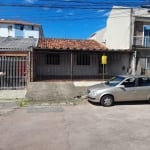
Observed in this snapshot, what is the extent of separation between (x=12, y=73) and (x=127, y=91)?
28.4 feet

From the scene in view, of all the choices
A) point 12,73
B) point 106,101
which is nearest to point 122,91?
point 106,101

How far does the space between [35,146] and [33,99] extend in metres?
7.72

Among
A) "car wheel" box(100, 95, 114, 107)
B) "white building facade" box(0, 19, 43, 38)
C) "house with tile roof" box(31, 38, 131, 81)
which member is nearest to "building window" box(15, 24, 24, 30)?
"white building facade" box(0, 19, 43, 38)

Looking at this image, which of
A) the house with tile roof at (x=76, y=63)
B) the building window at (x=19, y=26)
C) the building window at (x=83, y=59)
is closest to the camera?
the house with tile roof at (x=76, y=63)

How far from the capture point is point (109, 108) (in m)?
12.5

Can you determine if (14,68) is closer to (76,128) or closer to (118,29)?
(118,29)

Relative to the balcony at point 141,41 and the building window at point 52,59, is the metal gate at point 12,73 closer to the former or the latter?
the building window at point 52,59

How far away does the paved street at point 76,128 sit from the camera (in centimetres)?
699

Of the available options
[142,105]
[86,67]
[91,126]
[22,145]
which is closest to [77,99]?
[142,105]

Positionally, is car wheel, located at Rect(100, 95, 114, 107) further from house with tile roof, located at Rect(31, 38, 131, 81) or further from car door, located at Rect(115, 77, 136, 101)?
house with tile roof, located at Rect(31, 38, 131, 81)

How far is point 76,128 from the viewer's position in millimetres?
8648

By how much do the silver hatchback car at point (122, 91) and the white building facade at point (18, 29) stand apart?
1926 inches

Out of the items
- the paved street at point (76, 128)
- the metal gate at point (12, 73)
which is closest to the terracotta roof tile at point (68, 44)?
the metal gate at point (12, 73)

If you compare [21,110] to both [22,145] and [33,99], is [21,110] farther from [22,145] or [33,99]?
[22,145]
